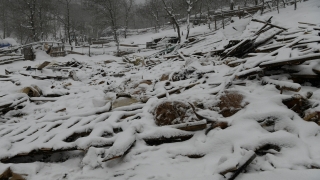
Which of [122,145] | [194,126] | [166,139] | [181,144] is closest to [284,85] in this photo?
[194,126]

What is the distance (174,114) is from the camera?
10.6 ft

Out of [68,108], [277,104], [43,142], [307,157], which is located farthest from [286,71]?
[68,108]

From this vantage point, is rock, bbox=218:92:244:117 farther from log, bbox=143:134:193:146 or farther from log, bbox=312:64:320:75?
log, bbox=312:64:320:75

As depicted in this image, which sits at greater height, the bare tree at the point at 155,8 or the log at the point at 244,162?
the bare tree at the point at 155,8

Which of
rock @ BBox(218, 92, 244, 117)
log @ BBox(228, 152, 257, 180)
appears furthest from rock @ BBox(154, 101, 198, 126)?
log @ BBox(228, 152, 257, 180)

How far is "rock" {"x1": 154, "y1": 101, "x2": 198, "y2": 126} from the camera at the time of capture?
3145mm

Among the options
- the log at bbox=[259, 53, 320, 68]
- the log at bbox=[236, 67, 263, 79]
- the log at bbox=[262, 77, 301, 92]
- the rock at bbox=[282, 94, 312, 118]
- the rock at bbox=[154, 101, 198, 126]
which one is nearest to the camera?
the rock at bbox=[282, 94, 312, 118]

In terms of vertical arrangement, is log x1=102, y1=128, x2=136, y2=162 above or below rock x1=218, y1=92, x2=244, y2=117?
below

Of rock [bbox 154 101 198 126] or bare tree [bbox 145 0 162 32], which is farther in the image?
bare tree [bbox 145 0 162 32]

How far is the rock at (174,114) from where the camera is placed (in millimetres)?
3145

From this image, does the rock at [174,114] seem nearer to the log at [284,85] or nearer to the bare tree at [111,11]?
the log at [284,85]

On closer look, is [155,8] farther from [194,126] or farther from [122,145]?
[122,145]

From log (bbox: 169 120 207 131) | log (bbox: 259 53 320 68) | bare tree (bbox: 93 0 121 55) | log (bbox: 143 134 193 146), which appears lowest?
log (bbox: 143 134 193 146)

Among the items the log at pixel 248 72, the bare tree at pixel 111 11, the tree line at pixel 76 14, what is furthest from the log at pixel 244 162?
the bare tree at pixel 111 11
